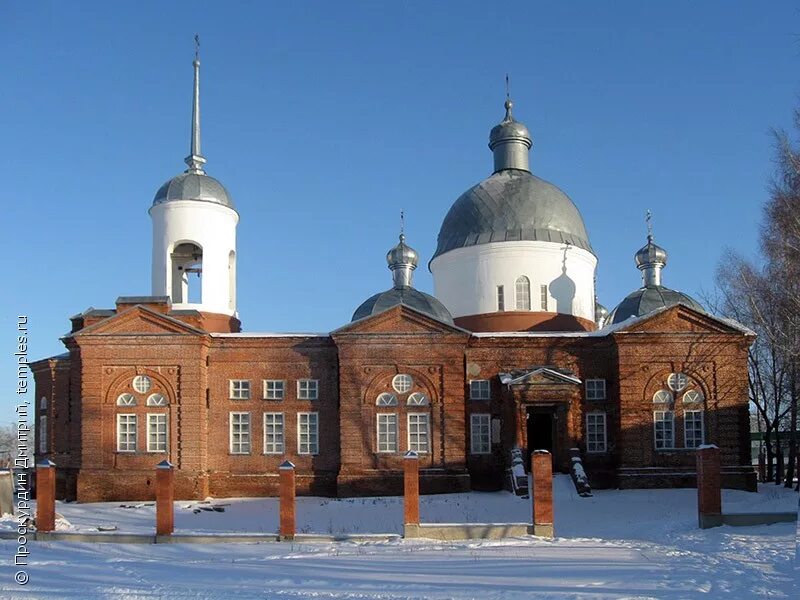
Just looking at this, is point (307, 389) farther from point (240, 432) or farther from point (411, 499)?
point (411, 499)

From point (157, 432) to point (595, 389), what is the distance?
13.1 meters

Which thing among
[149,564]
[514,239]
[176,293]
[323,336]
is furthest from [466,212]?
[149,564]

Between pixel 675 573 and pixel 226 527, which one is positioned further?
pixel 226 527

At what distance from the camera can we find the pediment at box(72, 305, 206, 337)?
29953 mm

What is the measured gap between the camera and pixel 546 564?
1619 centimetres

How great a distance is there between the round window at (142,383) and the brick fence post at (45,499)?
8008 millimetres

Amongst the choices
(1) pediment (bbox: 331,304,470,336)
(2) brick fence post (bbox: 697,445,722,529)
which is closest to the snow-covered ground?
(2) brick fence post (bbox: 697,445,722,529)

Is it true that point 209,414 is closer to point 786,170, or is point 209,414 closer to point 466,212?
point 466,212

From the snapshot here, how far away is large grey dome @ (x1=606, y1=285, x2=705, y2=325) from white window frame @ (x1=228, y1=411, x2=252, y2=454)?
12.7m

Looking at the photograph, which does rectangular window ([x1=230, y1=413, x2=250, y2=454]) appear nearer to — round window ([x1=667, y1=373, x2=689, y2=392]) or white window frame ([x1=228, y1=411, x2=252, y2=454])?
white window frame ([x1=228, y1=411, x2=252, y2=454])

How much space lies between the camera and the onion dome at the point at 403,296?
32500mm

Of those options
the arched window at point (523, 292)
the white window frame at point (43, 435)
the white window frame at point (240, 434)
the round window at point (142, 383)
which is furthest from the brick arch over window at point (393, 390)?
the white window frame at point (43, 435)

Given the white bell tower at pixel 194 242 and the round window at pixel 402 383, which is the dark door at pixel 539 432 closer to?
the round window at pixel 402 383

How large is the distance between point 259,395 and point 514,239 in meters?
10.3
